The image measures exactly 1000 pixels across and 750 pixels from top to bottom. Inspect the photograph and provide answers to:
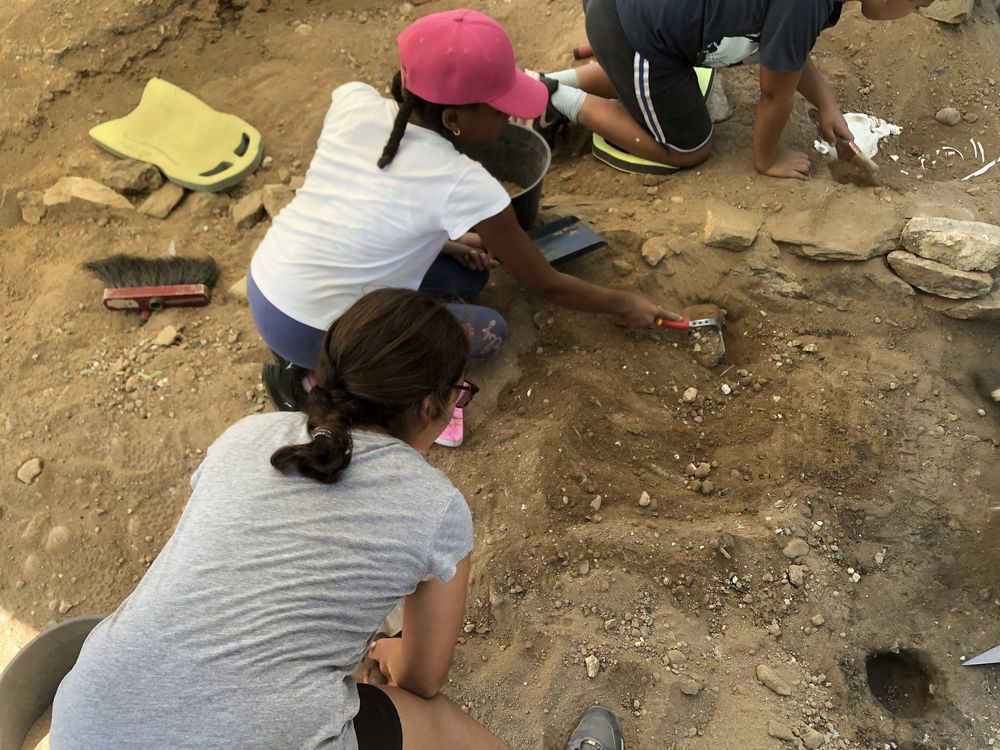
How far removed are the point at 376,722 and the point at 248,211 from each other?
2.24 metres

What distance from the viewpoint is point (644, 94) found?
2.66m

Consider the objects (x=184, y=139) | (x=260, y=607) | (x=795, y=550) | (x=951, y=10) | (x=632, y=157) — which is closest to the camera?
(x=260, y=607)

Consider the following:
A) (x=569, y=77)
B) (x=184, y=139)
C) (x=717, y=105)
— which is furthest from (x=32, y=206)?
(x=717, y=105)

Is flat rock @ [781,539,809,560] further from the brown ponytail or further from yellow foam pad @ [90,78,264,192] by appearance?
yellow foam pad @ [90,78,264,192]

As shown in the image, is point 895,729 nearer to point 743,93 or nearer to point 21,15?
point 743,93

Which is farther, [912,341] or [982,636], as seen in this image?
[912,341]

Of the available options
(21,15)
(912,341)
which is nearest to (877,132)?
(912,341)

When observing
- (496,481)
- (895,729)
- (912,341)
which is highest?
(912,341)

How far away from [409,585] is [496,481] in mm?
884

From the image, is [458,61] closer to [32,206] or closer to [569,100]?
[569,100]

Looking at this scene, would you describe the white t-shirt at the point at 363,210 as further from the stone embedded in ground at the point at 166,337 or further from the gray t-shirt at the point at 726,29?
the gray t-shirt at the point at 726,29

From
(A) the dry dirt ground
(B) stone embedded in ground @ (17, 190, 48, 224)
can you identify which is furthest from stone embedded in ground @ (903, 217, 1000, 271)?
(B) stone embedded in ground @ (17, 190, 48, 224)

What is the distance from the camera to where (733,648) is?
6.20 ft

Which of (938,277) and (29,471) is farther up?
(938,277)
